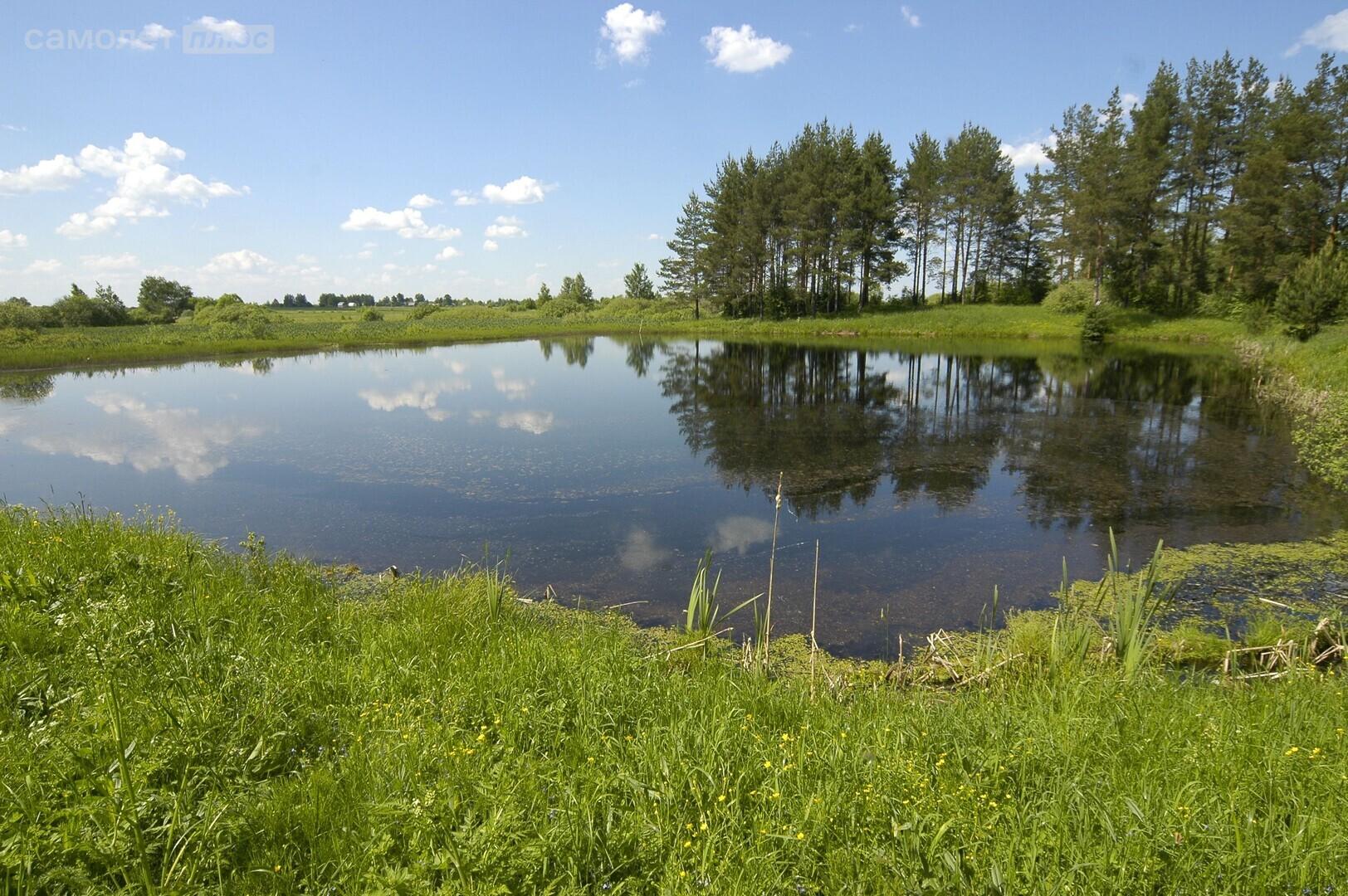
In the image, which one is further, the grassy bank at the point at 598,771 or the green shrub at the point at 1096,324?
the green shrub at the point at 1096,324

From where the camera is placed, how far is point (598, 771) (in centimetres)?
285

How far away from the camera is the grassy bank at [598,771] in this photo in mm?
2219

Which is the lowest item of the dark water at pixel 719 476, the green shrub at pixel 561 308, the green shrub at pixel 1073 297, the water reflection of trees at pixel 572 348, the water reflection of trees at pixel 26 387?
the dark water at pixel 719 476

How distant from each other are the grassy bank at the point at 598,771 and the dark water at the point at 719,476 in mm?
2196

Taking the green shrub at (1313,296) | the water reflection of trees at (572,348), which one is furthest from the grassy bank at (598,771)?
the water reflection of trees at (572,348)

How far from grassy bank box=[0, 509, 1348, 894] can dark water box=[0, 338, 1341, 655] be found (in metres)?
2.20

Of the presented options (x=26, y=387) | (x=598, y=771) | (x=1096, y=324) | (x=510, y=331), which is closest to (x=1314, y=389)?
(x=598, y=771)

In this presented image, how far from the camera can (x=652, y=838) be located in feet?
8.09

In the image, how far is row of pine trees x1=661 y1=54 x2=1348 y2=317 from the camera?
3100 centimetres

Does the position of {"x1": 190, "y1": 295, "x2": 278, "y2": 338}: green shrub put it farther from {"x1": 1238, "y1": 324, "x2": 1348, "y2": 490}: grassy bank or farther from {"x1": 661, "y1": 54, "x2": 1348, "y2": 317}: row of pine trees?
{"x1": 1238, "y1": 324, "x2": 1348, "y2": 490}: grassy bank

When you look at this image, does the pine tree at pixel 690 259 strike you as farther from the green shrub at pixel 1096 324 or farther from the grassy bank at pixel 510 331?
the green shrub at pixel 1096 324

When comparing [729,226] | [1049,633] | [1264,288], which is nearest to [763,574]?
[1049,633]

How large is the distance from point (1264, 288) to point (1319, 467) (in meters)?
30.6

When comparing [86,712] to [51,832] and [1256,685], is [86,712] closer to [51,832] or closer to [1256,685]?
[51,832]
